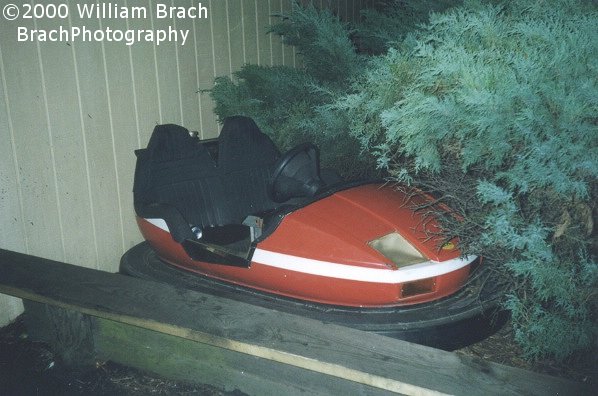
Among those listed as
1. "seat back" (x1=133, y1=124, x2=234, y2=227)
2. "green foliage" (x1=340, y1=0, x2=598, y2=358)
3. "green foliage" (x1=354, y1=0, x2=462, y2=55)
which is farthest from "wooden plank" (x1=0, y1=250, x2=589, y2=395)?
"green foliage" (x1=354, y1=0, x2=462, y2=55)

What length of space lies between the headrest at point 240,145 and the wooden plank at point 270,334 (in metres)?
1.12

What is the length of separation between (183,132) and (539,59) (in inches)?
77.3

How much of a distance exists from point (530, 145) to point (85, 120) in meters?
2.53

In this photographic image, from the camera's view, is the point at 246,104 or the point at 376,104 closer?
the point at 376,104

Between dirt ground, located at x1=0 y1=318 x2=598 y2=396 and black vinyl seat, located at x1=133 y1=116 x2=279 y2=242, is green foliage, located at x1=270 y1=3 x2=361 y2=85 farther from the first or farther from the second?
dirt ground, located at x1=0 y1=318 x2=598 y2=396

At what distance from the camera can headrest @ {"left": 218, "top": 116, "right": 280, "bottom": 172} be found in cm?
324

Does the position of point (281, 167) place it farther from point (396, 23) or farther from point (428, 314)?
point (396, 23)

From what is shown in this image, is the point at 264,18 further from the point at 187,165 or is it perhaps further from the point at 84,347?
the point at 84,347

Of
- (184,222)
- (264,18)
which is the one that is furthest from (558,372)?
(264,18)

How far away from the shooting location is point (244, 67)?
4.14m

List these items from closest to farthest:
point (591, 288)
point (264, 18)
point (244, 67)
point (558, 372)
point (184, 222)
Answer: point (591, 288) → point (558, 372) → point (184, 222) → point (244, 67) → point (264, 18)

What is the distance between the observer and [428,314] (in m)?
2.27

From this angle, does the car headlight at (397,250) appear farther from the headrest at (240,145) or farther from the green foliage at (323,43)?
the green foliage at (323,43)

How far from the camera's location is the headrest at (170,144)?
2.99 meters
